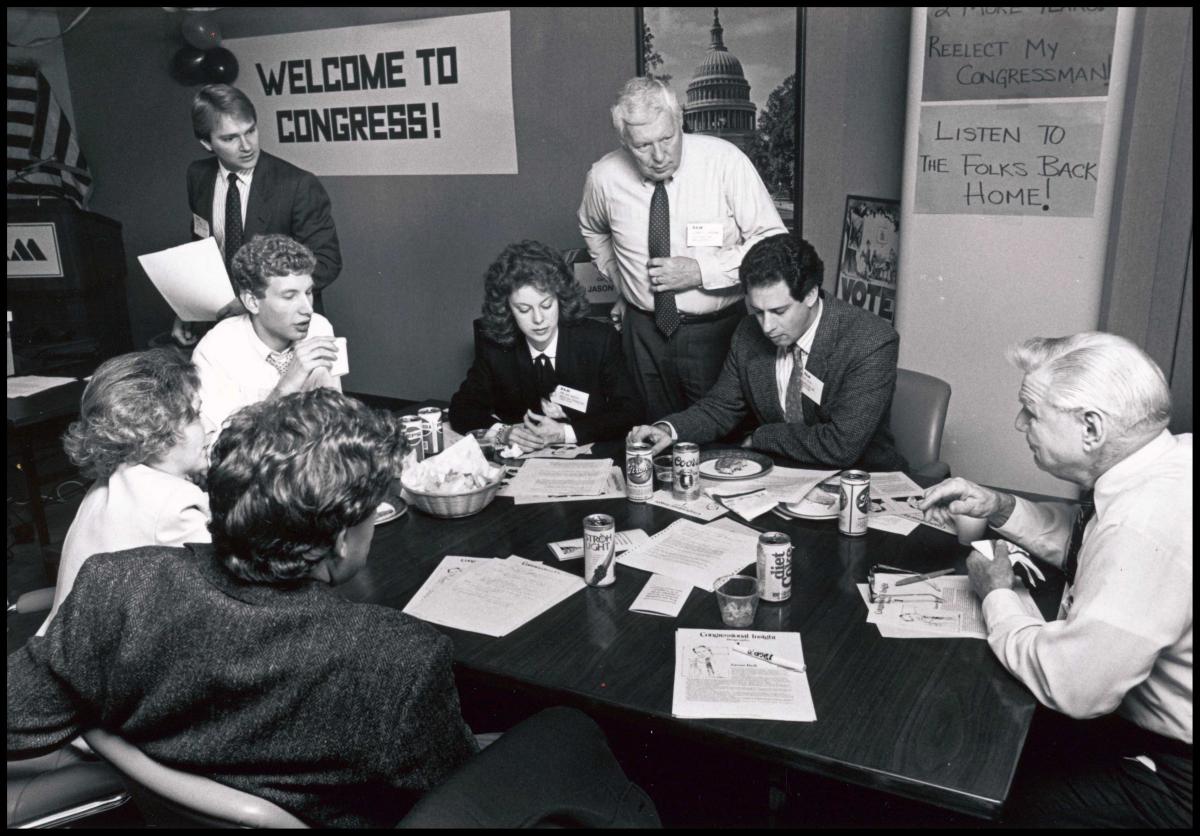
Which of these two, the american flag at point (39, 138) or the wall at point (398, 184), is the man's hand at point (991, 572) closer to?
the wall at point (398, 184)

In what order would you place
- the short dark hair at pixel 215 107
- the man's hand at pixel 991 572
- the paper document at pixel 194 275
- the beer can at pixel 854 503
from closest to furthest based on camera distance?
1. the man's hand at pixel 991 572
2. the beer can at pixel 854 503
3. the paper document at pixel 194 275
4. the short dark hair at pixel 215 107

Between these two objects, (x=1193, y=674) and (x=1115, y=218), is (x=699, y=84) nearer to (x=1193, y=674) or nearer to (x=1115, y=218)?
(x=1115, y=218)

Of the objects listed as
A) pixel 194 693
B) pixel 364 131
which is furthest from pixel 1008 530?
pixel 364 131

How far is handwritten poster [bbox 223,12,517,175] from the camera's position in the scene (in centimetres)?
493

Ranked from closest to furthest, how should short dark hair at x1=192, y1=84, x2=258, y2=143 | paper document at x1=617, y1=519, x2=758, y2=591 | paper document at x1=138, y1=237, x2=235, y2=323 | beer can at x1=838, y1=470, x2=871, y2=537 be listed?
paper document at x1=617, y1=519, x2=758, y2=591 → beer can at x1=838, y1=470, x2=871, y2=537 → paper document at x1=138, y1=237, x2=235, y2=323 → short dark hair at x1=192, y1=84, x2=258, y2=143

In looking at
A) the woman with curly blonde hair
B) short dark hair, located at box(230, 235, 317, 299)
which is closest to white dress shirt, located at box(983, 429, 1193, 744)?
the woman with curly blonde hair

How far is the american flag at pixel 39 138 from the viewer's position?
19.2 ft

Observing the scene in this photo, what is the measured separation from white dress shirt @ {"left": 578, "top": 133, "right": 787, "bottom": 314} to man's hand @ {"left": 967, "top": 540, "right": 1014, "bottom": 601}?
1.84m

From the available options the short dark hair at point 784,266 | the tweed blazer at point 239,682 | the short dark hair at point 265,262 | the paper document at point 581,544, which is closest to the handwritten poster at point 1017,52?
the short dark hair at point 784,266

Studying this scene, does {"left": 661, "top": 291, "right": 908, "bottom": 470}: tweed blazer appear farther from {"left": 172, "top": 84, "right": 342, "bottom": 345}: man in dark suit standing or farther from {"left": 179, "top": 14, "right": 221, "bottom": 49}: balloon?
{"left": 179, "top": 14, "right": 221, "bottom": 49}: balloon

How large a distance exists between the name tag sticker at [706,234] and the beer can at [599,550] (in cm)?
180

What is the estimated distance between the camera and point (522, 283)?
288 centimetres

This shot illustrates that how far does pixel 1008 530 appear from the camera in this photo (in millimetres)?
1868

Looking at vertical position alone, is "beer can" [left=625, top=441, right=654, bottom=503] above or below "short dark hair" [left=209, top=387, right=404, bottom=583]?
below
